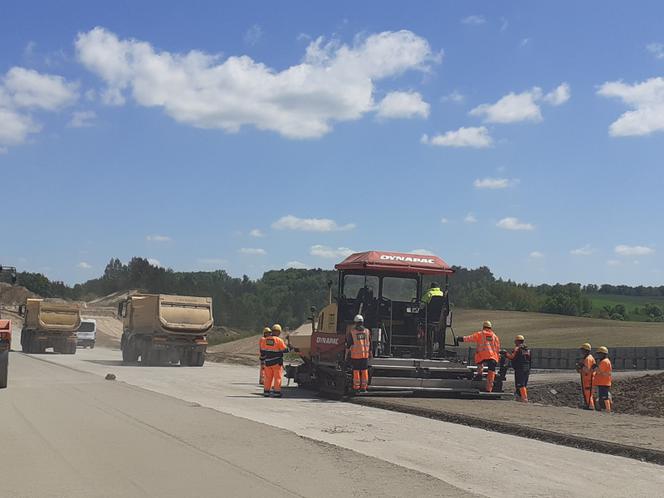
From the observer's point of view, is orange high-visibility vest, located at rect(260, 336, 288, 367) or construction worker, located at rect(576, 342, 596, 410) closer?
construction worker, located at rect(576, 342, 596, 410)

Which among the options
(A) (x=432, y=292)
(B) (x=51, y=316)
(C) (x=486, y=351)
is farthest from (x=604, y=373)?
(B) (x=51, y=316)

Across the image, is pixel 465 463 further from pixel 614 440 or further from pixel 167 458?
pixel 167 458

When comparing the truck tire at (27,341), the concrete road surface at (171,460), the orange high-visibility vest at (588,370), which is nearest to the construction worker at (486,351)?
the orange high-visibility vest at (588,370)

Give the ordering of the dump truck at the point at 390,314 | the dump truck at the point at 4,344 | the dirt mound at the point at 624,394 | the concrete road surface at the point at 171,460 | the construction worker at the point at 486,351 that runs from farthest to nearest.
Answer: the dirt mound at the point at 624,394 < the dump truck at the point at 390,314 < the dump truck at the point at 4,344 < the construction worker at the point at 486,351 < the concrete road surface at the point at 171,460

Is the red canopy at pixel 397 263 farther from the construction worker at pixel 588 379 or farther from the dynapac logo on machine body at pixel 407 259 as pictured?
the construction worker at pixel 588 379

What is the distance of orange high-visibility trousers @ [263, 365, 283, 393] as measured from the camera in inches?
737

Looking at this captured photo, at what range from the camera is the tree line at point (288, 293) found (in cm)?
8850

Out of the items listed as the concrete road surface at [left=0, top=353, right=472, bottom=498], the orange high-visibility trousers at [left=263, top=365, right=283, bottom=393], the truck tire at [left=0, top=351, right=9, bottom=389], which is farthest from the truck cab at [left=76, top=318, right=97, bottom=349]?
the concrete road surface at [left=0, top=353, right=472, bottom=498]

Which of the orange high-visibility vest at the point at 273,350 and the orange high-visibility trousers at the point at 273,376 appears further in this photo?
the orange high-visibility vest at the point at 273,350

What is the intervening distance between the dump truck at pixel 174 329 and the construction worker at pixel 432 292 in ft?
55.8

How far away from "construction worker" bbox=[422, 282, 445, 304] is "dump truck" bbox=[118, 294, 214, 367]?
1700 centimetres

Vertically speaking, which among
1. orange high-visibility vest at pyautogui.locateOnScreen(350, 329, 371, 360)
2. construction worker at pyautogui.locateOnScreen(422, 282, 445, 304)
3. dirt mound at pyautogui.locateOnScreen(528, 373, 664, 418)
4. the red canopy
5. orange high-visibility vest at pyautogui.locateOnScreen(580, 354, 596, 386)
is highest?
the red canopy

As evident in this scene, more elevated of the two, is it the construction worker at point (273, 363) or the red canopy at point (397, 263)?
the red canopy at point (397, 263)

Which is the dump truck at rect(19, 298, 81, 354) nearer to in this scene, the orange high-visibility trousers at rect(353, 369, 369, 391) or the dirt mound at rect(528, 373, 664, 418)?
the dirt mound at rect(528, 373, 664, 418)
